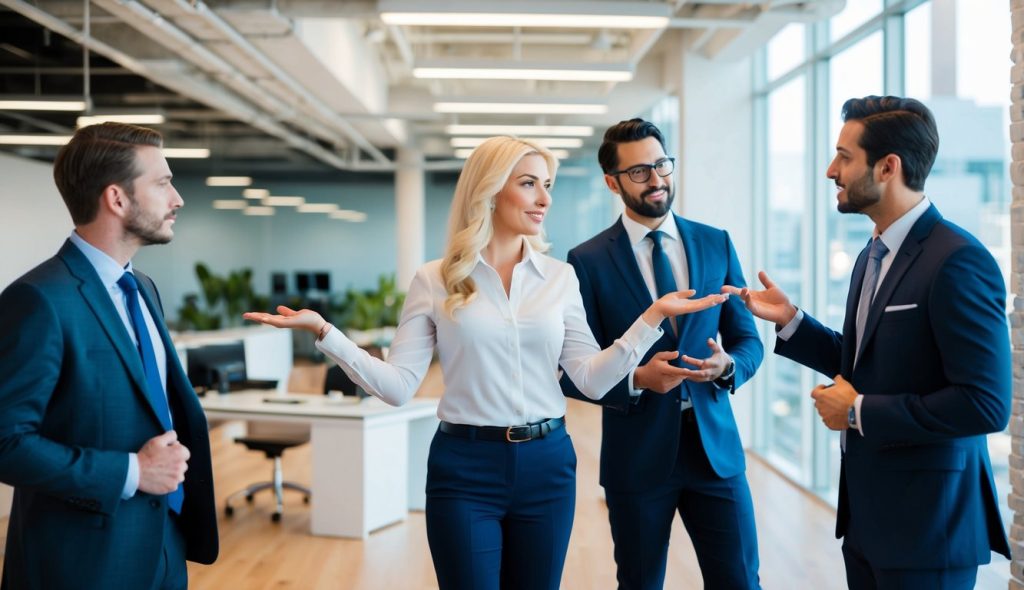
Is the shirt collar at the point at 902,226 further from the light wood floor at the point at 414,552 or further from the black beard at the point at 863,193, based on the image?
the light wood floor at the point at 414,552

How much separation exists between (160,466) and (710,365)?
1414 mm

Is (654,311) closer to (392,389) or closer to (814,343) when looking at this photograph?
(814,343)

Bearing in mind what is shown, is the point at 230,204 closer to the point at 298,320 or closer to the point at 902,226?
the point at 298,320

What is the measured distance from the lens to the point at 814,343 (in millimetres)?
2389

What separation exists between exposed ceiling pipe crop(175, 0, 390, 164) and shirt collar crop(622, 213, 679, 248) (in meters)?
4.07

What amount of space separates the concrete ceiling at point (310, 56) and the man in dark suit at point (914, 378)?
149 inches

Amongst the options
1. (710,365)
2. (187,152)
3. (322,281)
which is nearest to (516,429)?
(710,365)

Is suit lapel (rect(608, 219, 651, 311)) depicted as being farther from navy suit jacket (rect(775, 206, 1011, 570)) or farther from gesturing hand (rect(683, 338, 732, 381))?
navy suit jacket (rect(775, 206, 1011, 570))

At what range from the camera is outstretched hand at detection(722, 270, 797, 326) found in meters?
2.35

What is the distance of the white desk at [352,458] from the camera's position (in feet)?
17.9

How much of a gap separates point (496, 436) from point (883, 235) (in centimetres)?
110

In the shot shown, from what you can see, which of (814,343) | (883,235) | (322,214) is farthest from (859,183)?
(322,214)

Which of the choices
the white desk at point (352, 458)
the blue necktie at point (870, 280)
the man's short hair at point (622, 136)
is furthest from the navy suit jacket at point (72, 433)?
the white desk at point (352, 458)

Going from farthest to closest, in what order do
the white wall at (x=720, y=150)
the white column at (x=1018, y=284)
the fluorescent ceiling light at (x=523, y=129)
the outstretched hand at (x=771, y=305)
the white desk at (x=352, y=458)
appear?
the fluorescent ceiling light at (x=523, y=129)
the white wall at (x=720, y=150)
the white desk at (x=352, y=458)
the white column at (x=1018, y=284)
the outstretched hand at (x=771, y=305)
